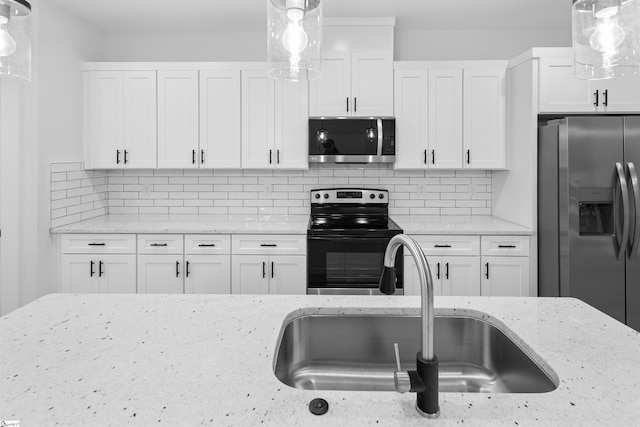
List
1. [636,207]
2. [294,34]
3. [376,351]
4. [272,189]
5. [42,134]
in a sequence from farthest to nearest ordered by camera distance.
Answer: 1. [272,189]
2. [42,134]
3. [636,207]
4. [376,351]
5. [294,34]

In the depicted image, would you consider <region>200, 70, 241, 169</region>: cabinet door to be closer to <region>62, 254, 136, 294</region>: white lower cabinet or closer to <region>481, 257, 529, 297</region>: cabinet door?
<region>62, 254, 136, 294</region>: white lower cabinet

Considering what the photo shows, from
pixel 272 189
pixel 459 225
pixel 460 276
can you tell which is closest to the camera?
pixel 460 276

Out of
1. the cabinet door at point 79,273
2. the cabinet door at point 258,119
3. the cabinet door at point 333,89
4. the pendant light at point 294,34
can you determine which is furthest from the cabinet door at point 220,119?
the pendant light at point 294,34

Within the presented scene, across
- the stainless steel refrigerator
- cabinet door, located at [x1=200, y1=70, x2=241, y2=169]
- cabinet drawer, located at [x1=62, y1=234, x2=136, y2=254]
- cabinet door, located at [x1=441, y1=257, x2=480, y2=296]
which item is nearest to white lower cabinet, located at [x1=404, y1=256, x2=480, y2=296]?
cabinet door, located at [x1=441, y1=257, x2=480, y2=296]

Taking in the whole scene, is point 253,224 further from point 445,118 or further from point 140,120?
point 445,118

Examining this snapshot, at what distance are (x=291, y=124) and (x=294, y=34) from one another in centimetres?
225

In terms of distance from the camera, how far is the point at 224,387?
943mm

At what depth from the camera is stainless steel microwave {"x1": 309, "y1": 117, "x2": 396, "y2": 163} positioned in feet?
11.0

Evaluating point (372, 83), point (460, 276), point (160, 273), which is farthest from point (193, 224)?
point (460, 276)

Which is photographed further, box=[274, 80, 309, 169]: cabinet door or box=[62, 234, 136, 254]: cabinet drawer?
box=[274, 80, 309, 169]: cabinet door

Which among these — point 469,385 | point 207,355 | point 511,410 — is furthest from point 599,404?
point 207,355

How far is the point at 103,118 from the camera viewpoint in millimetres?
3504

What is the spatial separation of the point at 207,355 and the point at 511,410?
28.8 inches

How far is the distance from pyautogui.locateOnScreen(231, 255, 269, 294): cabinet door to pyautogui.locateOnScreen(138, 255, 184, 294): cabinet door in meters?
0.41
